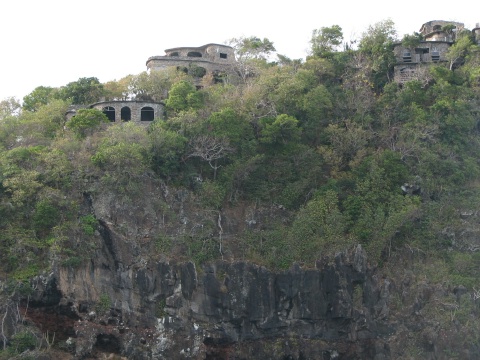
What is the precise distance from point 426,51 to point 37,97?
65.2ft

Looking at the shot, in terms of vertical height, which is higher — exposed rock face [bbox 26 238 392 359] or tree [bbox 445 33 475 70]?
tree [bbox 445 33 475 70]

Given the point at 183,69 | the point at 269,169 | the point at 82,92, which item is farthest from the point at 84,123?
the point at 183,69

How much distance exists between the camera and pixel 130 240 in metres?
42.6

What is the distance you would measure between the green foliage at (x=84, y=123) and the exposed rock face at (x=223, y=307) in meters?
5.68

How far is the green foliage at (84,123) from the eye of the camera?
4622cm

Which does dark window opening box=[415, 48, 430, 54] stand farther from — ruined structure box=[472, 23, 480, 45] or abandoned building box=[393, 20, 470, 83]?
ruined structure box=[472, 23, 480, 45]

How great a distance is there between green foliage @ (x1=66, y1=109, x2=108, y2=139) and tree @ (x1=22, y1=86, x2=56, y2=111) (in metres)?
5.38

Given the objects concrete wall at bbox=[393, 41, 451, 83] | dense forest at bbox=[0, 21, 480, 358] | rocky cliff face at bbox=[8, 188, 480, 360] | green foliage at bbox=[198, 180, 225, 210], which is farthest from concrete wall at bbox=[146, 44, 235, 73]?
rocky cliff face at bbox=[8, 188, 480, 360]

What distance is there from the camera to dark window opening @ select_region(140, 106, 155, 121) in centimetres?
4862

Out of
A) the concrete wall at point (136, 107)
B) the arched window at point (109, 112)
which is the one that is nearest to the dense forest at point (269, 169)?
the concrete wall at point (136, 107)

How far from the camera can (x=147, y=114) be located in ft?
160

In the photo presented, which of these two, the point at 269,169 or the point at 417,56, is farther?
the point at 417,56

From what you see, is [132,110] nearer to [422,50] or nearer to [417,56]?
[417,56]

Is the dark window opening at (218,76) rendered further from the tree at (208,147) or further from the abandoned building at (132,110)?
the tree at (208,147)
